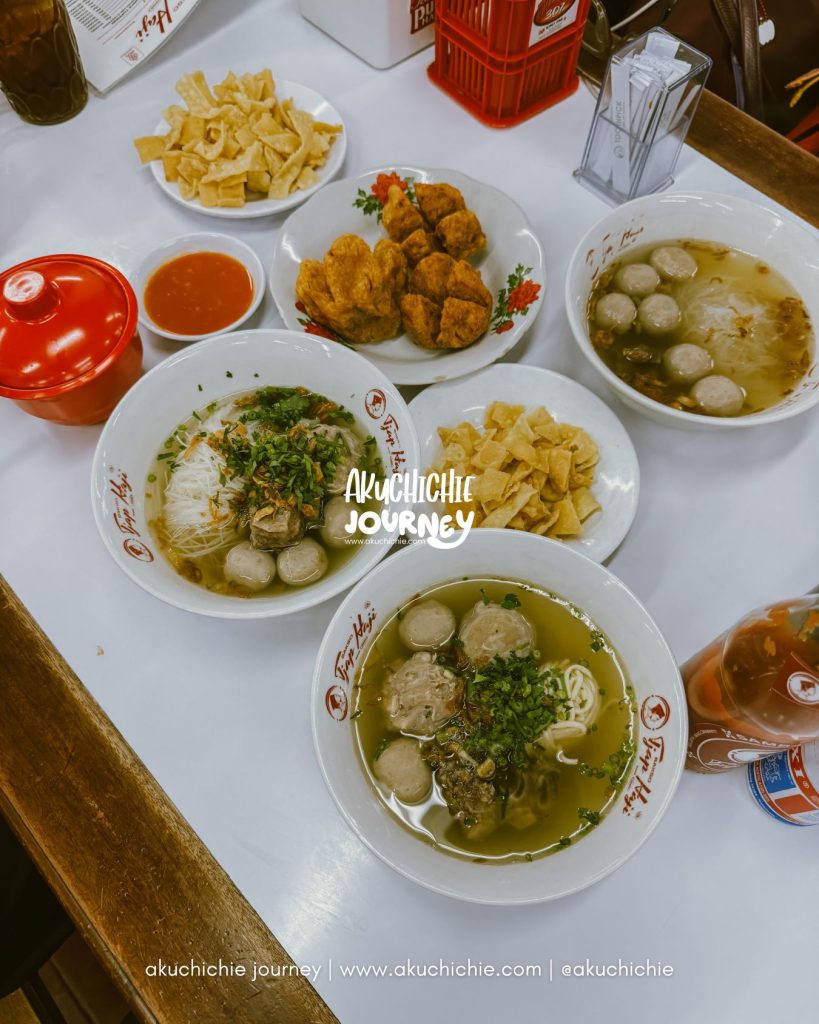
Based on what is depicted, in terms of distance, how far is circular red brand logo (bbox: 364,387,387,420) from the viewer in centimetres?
150

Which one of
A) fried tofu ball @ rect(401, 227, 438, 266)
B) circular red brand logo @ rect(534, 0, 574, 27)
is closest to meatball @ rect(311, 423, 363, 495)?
fried tofu ball @ rect(401, 227, 438, 266)

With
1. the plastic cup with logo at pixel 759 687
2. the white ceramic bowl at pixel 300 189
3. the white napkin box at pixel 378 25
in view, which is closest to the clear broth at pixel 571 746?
the plastic cup with logo at pixel 759 687

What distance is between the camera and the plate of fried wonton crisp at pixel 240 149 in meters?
1.98

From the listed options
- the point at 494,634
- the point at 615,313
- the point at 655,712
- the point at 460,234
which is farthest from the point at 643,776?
the point at 460,234

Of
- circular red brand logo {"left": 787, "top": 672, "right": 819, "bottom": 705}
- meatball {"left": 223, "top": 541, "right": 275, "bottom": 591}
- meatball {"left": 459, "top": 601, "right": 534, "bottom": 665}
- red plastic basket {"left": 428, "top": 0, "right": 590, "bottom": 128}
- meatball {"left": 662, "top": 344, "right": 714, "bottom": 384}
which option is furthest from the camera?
red plastic basket {"left": 428, "top": 0, "right": 590, "bottom": 128}

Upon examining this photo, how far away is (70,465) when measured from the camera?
5.68 ft

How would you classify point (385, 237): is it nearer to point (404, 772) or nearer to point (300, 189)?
point (300, 189)

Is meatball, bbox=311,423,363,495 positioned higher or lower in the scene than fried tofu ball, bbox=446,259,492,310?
lower

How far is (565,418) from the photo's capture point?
1.64m

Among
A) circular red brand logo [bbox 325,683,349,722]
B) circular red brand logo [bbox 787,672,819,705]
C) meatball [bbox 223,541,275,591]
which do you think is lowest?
meatball [bbox 223,541,275,591]

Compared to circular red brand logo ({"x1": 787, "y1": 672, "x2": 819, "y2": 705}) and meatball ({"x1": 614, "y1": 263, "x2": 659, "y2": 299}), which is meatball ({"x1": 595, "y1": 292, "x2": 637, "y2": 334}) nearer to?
meatball ({"x1": 614, "y1": 263, "x2": 659, "y2": 299})

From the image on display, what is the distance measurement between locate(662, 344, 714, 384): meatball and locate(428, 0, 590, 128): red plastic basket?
101cm

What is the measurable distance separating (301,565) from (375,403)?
391 millimetres

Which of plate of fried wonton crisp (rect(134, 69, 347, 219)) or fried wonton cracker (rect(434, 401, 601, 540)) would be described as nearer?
fried wonton cracker (rect(434, 401, 601, 540))
